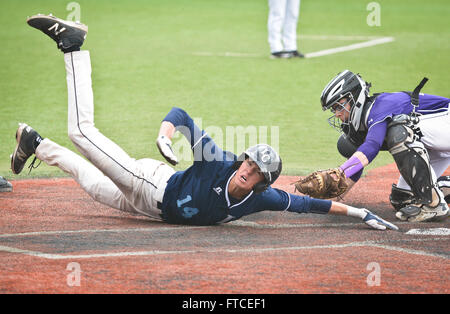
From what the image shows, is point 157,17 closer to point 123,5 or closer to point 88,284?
point 123,5

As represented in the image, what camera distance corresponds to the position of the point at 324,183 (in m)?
6.37

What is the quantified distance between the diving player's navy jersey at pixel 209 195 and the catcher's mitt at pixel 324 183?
30cm

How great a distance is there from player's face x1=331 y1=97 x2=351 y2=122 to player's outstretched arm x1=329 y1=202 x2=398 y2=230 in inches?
37.2

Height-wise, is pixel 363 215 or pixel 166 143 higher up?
pixel 166 143

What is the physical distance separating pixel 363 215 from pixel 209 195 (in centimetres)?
122

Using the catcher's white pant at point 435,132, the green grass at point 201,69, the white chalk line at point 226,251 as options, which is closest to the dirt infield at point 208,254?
the white chalk line at point 226,251

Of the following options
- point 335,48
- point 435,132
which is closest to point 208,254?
point 435,132

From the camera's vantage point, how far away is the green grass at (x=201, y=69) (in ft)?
34.7

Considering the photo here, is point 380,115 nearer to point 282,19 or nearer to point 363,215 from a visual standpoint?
point 363,215

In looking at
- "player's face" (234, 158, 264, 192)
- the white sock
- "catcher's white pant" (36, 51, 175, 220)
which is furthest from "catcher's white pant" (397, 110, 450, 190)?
"catcher's white pant" (36, 51, 175, 220)

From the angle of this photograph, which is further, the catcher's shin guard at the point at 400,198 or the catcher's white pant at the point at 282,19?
the catcher's white pant at the point at 282,19

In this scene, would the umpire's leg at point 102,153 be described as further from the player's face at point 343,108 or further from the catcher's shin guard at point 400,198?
the catcher's shin guard at point 400,198

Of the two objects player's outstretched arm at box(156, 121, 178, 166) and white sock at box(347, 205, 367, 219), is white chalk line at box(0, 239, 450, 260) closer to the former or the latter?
white sock at box(347, 205, 367, 219)
